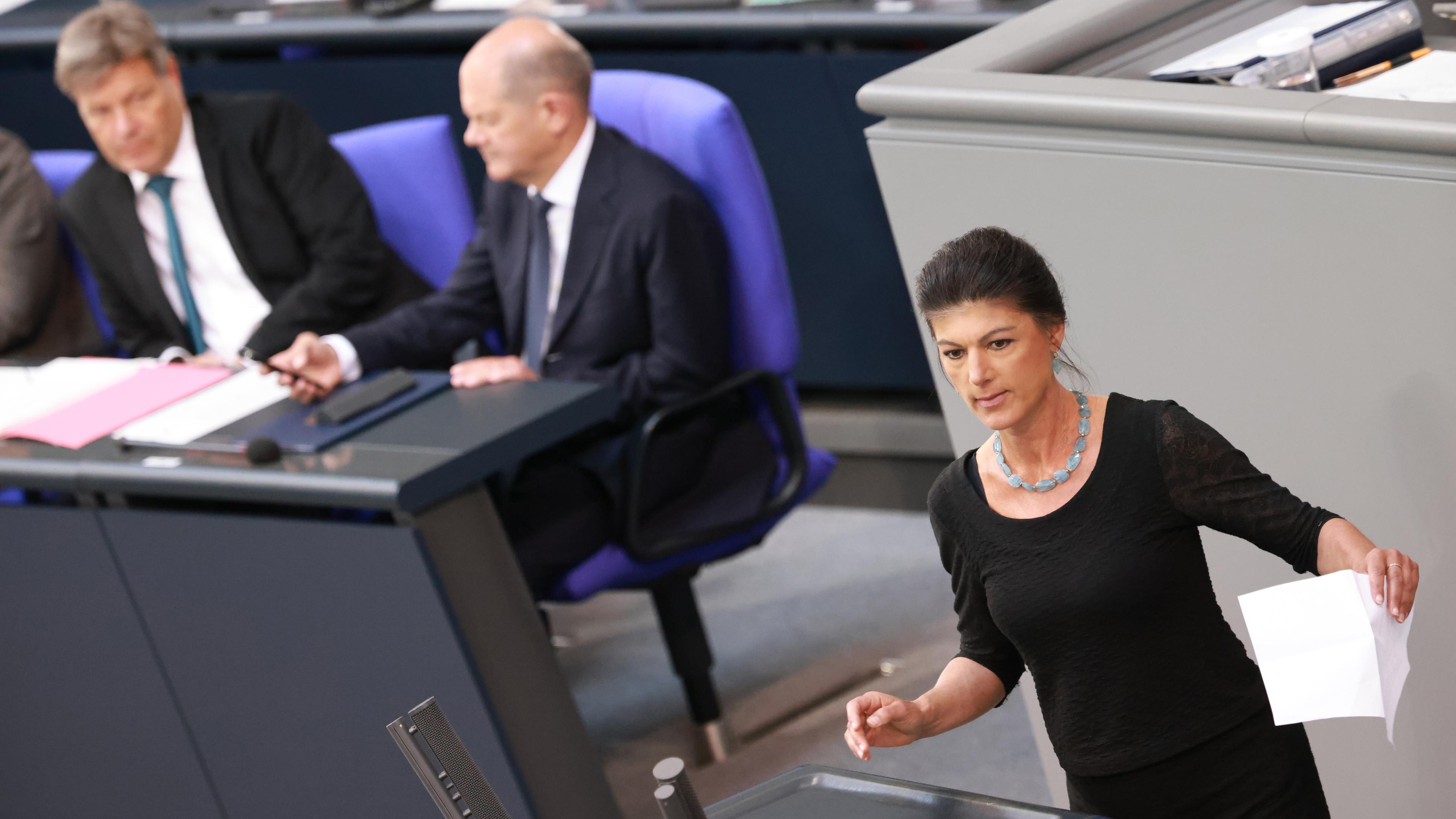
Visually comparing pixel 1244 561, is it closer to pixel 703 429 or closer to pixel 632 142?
pixel 703 429

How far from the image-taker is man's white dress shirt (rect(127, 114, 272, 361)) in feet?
10.6

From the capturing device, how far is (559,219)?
2.78m

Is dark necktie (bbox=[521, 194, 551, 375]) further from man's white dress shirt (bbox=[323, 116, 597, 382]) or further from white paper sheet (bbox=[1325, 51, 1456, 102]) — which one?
white paper sheet (bbox=[1325, 51, 1456, 102])

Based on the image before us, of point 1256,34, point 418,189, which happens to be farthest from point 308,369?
point 1256,34

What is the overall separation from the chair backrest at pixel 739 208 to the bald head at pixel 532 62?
0.14 meters

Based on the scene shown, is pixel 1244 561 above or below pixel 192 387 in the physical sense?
below

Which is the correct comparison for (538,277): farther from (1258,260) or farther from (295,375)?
(1258,260)

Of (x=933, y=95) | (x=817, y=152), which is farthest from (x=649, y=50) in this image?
(x=933, y=95)

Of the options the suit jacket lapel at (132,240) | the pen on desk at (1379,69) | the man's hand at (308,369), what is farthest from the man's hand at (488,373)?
the pen on desk at (1379,69)

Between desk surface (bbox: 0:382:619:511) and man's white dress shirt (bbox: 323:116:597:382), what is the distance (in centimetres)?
38

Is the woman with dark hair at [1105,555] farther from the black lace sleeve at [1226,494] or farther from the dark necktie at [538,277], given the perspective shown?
the dark necktie at [538,277]

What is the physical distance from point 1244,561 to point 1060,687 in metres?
0.52

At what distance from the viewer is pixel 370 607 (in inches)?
84.2

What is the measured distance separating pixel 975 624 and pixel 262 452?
1226 mm
